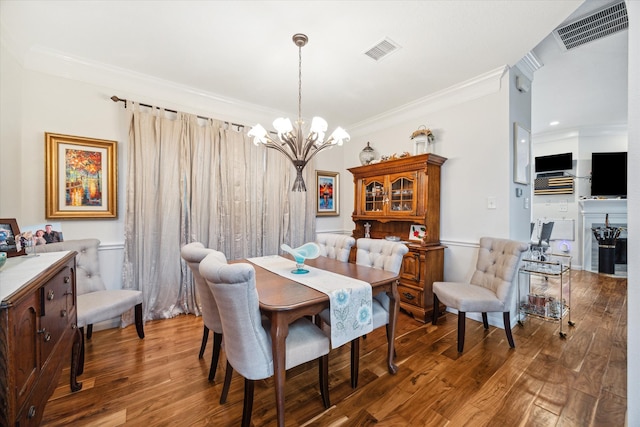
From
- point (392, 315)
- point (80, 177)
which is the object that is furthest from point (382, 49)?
point (80, 177)

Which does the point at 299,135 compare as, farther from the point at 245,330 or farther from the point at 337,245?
the point at 245,330

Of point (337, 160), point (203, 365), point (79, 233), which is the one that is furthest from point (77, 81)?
point (337, 160)

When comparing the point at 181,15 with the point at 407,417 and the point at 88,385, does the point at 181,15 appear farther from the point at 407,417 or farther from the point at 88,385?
the point at 407,417

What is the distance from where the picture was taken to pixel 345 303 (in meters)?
1.64

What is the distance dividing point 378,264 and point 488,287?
121 centimetres

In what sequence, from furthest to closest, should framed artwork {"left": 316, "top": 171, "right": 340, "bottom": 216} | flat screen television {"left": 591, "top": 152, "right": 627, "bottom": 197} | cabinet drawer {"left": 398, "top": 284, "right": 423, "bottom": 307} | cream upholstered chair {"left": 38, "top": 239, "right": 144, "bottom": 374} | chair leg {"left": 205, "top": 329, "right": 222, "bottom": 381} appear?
flat screen television {"left": 591, "top": 152, "right": 627, "bottom": 197} → framed artwork {"left": 316, "top": 171, "right": 340, "bottom": 216} → cabinet drawer {"left": 398, "top": 284, "right": 423, "bottom": 307} → cream upholstered chair {"left": 38, "top": 239, "right": 144, "bottom": 374} → chair leg {"left": 205, "top": 329, "right": 222, "bottom": 381}

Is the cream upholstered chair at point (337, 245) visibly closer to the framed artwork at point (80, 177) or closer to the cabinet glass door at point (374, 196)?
the cabinet glass door at point (374, 196)

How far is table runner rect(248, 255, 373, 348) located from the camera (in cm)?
161

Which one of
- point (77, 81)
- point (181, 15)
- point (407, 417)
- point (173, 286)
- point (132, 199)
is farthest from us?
point (173, 286)

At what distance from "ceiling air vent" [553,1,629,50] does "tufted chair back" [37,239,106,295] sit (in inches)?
185

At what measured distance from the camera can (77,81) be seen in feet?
8.53

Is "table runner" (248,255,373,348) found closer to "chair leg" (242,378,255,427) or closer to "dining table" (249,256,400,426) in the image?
"dining table" (249,256,400,426)

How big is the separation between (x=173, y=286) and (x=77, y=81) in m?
2.28

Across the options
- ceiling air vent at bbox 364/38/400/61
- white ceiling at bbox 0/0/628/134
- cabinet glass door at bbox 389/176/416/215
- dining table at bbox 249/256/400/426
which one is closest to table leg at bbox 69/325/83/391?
dining table at bbox 249/256/400/426
